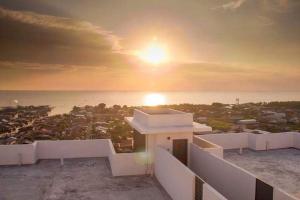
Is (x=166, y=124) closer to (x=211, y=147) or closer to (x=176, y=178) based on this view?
(x=211, y=147)

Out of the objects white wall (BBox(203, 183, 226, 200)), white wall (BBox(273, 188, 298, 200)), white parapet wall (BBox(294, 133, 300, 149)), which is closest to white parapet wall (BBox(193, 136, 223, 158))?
white wall (BBox(273, 188, 298, 200))

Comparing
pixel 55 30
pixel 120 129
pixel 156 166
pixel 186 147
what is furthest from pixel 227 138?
pixel 55 30

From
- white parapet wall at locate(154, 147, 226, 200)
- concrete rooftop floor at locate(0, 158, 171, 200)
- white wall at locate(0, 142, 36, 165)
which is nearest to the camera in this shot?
white parapet wall at locate(154, 147, 226, 200)

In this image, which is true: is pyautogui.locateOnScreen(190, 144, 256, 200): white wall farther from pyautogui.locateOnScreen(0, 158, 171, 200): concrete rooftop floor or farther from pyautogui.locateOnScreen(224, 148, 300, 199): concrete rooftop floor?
pyautogui.locateOnScreen(224, 148, 300, 199): concrete rooftop floor

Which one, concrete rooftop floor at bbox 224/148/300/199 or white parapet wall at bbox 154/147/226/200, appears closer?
white parapet wall at bbox 154/147/226/200

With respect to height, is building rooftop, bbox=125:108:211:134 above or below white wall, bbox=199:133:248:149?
above

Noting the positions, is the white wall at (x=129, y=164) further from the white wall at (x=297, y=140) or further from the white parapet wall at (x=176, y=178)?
the white wall at (x=297, y=140)

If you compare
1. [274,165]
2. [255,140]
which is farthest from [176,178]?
[255,140]
